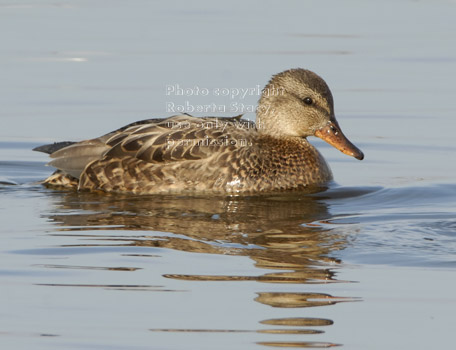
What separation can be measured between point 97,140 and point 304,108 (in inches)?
86.4

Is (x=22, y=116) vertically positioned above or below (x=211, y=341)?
above

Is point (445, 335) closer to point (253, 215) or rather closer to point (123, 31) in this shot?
point (253, 215)

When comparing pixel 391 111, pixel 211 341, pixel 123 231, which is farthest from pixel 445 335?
pixel 391 111

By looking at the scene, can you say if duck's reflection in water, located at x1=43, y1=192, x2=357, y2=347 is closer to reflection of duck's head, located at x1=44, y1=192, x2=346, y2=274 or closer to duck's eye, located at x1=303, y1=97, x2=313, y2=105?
reflection of duck's head, located at x1=44, y1=192, x2=346, y2=274

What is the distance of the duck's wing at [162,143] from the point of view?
11.8 m

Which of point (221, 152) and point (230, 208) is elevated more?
point (221, 152)

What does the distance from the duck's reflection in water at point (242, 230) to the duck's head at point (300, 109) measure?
898 millimetres

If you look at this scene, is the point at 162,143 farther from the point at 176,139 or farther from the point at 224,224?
the point at 224,224

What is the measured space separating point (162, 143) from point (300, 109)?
1.55 m

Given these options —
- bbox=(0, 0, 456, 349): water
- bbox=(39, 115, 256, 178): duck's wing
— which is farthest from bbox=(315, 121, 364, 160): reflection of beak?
bbox=(39, 115, 256, 178): duck's wing

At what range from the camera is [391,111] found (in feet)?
52.0

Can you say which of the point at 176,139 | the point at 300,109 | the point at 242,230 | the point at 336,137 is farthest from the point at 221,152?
the point at 242,230

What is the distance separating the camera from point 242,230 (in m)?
9.88

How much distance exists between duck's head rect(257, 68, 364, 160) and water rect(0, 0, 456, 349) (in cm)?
61
